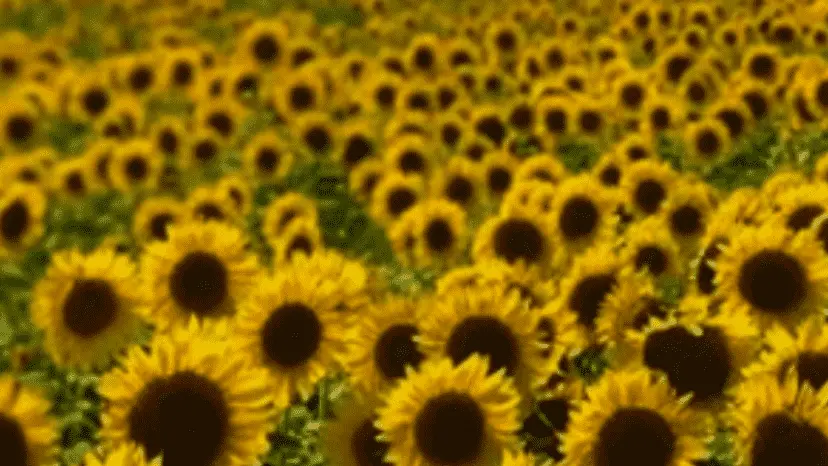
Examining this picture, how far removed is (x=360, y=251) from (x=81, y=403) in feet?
11.9

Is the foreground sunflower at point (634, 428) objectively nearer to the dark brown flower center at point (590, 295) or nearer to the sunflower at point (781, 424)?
the sunflower at point (781, 424)

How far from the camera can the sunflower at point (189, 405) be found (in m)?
4.43

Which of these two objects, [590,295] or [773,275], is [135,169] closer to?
[590,295]

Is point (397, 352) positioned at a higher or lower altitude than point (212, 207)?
lower

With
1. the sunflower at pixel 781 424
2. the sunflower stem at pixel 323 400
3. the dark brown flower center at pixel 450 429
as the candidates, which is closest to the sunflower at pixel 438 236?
the sunflower stem at pixel 323 400

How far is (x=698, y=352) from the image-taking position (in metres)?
4.50

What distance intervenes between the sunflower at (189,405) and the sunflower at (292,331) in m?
0.67

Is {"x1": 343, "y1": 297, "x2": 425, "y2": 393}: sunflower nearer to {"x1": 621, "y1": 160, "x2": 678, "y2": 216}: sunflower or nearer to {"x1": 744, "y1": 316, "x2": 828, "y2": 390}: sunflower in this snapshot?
{"x1": 744, "y1": 316, "x2": 828, "y2": 390}: sunflower

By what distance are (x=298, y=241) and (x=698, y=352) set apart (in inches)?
146

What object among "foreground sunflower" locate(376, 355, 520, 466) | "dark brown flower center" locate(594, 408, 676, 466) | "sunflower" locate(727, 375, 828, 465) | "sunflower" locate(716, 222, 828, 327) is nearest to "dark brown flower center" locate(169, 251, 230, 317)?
"foreground sunflower" locate(376, 355, 520, 466)

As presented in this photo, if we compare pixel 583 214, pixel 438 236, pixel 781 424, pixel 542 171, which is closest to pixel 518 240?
pixel 583 214

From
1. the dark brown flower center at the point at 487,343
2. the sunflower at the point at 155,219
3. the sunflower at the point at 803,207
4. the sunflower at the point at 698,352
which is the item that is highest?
the sunflower at the point at 155,219

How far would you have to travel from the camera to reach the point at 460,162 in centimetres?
896

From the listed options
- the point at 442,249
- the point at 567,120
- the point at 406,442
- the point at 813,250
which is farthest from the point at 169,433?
the point at 567,120
